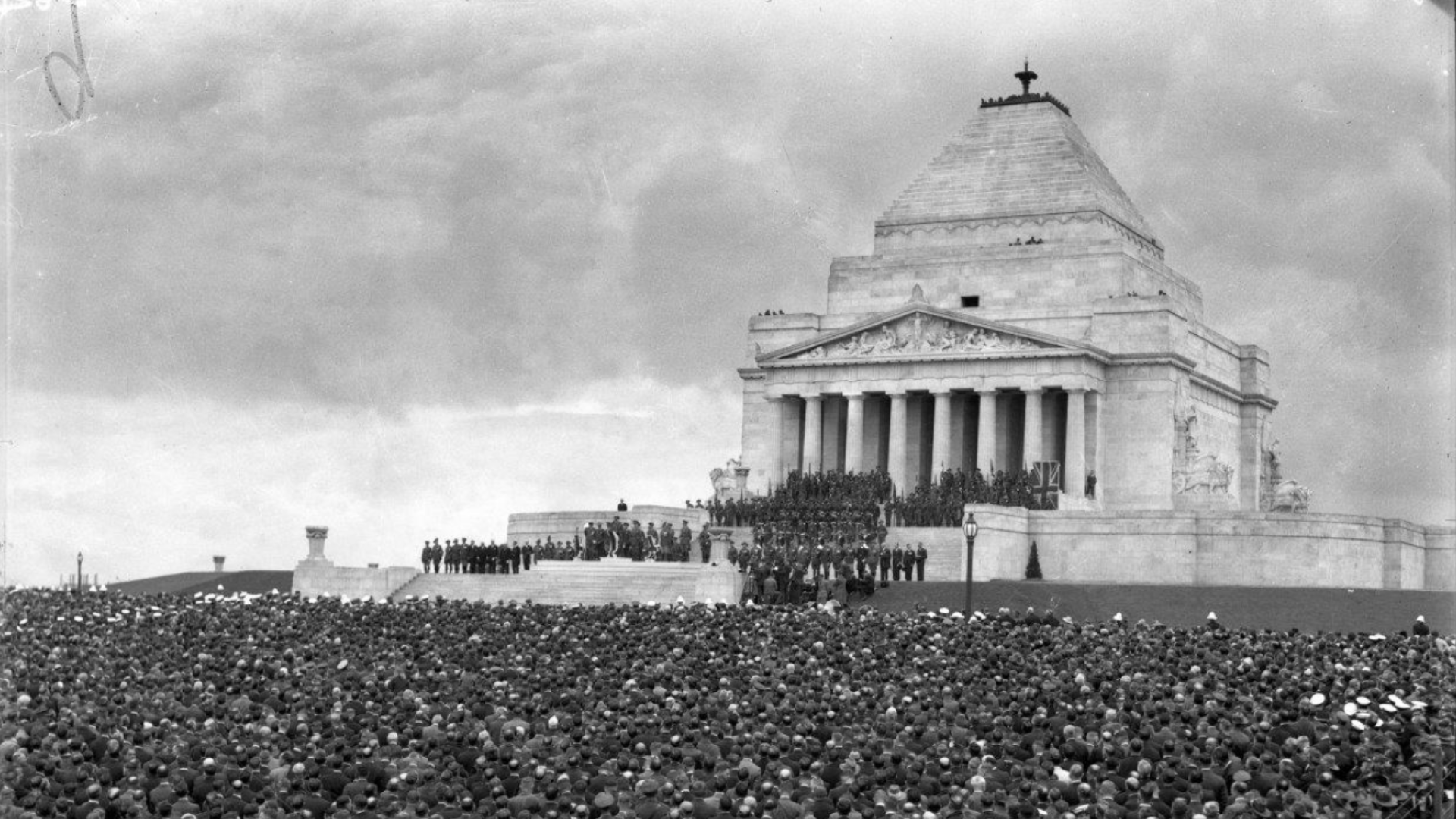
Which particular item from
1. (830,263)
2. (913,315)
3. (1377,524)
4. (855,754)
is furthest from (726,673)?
(830,263)

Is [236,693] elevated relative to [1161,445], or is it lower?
lower

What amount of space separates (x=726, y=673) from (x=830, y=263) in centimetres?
5071

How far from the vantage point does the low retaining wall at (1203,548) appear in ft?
221

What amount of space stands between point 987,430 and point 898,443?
337cm

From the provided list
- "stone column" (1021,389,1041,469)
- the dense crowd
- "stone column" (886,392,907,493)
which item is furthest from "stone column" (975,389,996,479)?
the dense crowd

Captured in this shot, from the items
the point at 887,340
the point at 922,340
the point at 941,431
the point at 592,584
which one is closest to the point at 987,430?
the point at 941,431

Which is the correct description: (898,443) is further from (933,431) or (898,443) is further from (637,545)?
(637,545)

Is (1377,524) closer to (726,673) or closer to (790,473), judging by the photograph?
(790,473)

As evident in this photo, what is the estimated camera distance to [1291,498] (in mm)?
75812

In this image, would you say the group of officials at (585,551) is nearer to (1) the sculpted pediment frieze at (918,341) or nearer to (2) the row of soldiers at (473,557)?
(2) the row of soldiers at (473,557)

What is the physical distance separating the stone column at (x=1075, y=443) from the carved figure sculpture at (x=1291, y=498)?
6.74 m

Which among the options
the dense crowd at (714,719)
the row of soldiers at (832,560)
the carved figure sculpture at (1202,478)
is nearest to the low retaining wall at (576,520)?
the row of soldiers at (832,560)

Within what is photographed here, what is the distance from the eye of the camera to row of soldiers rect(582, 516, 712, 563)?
6719cm

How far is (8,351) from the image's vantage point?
77.4 ft
